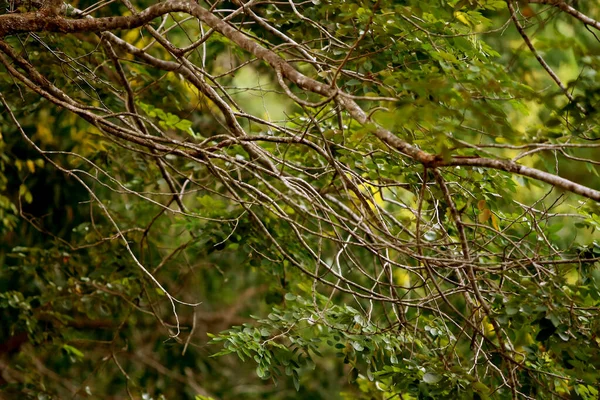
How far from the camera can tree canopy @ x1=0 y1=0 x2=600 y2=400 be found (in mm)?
2182

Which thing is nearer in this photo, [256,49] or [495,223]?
[256,49]

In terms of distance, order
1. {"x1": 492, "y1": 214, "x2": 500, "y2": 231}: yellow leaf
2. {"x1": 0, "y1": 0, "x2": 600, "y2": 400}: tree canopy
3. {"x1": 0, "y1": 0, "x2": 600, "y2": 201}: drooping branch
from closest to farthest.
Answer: {"x1": 0, "y1": 0, "x2": 600, "y2": 201}: drooping branch, {"x1": 0, "y1": 0, "x2": 600, "y2": 400}: tree canopy, {"x1": 492, "y1": 214, "x2": 500, "y2": 231}: yellow leaf

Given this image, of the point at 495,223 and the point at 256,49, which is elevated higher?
the point at 256,49

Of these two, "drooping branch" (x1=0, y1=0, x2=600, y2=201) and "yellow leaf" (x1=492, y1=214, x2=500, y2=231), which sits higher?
"drooping branch" (x1=0, y1=0, x2=600, y2=201)

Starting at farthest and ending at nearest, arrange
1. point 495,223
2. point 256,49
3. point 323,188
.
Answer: point 323,188, point 495,223, point 256,49

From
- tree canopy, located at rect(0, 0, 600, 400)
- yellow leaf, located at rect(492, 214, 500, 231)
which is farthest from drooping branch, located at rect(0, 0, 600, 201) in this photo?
yellow leaf, located at rect(492, 214, 500, 231)

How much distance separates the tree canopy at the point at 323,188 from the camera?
7.16 feet

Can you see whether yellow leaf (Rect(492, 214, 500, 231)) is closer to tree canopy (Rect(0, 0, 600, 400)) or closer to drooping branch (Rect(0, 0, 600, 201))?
tree canopy (Rect(0, 0, 600, 400))

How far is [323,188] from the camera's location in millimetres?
3086

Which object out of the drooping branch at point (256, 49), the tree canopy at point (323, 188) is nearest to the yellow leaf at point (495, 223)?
the tree canopy at point (323, 188)

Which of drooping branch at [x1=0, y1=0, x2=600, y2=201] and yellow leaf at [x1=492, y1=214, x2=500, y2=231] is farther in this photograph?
yellow leaf at [x1=492, y1=214, x2=500, y2=231]

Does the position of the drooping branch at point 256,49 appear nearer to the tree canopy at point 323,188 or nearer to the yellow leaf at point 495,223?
the tree canopy at point 323,188

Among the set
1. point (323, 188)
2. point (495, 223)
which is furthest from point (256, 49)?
point (495, 223)

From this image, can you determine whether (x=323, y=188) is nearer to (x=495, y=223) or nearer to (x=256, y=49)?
(x=495, y=223)
